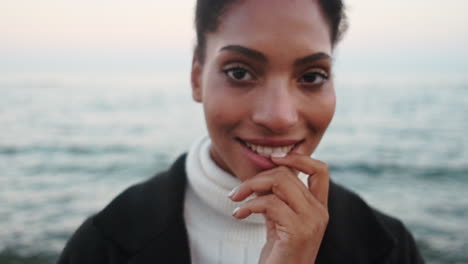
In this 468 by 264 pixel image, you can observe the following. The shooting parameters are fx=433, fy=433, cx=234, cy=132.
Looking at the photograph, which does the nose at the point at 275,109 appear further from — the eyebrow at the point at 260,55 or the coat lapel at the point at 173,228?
the coat lapel at the point at 173,228

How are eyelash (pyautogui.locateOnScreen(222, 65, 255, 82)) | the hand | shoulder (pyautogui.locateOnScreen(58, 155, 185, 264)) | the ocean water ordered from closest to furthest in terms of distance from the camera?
1. the hand
2. eyelash (pyautogui.locateOnScreen(222, 65, 255, 82))
3. shoulder (pyautogui.locateOnScreen(58, 155, 185, 264))
4. the ocean water

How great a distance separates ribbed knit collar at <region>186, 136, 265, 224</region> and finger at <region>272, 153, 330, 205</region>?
1.45 feet

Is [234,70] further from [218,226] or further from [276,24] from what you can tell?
[218,226]

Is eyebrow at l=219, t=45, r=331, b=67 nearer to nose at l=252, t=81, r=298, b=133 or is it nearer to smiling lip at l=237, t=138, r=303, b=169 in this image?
nose at l=252, t=81, r=298, b=133

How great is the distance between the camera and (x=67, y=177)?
10344 mm

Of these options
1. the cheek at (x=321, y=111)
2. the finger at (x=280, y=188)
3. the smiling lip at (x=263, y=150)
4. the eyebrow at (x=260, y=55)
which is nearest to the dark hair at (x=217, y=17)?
the eyebrow at (x=260, y=55)

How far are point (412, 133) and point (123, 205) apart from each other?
567 inches

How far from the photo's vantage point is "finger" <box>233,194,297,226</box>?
1592 mm

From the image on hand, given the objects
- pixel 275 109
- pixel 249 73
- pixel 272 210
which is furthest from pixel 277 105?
pixel 272 210

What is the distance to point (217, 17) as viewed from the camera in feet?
5.84

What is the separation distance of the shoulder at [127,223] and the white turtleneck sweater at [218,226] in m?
0.12

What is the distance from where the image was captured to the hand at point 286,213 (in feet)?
5.19

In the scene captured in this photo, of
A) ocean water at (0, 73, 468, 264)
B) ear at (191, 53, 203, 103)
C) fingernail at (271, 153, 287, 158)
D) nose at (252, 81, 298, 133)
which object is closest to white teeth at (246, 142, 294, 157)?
fingernail at (271, 153, 287, 158)

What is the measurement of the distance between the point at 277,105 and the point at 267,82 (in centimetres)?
10
